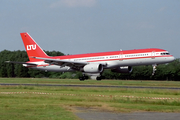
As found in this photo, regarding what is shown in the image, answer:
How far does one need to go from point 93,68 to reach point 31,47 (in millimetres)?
16096

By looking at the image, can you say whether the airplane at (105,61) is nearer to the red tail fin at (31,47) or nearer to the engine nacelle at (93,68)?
the engine nacelle at (93,68)

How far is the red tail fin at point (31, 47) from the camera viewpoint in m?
58.0

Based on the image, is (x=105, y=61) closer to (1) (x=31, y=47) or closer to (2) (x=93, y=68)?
(2) (x=93, y=68)

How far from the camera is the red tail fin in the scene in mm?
58031

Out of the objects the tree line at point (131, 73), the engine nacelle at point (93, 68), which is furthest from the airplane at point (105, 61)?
the tree line at point (131, 73)

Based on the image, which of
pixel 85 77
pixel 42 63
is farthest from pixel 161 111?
pixel 42 63

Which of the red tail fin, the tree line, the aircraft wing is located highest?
the red tail fin

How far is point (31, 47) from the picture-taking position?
58656 mm

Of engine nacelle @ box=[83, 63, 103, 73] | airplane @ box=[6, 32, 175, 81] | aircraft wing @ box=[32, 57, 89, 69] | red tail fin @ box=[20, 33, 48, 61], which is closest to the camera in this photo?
airplane @ box=[6, 32, 175, 81]

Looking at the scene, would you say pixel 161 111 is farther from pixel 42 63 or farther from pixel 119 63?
pixel 42 63

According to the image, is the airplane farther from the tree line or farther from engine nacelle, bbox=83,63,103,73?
the tree line

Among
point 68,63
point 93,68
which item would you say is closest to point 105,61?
point 93,68

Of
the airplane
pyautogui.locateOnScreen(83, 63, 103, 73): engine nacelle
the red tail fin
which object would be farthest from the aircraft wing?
the red tail fin

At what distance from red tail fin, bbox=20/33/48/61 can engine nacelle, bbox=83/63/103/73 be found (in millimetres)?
12062
